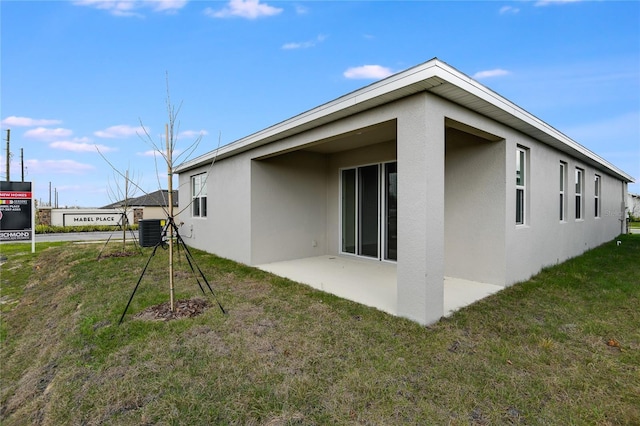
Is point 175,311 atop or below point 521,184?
below

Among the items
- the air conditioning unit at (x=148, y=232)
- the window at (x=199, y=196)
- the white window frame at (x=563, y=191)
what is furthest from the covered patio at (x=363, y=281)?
the air conditioning unit at (x=148, y=232)

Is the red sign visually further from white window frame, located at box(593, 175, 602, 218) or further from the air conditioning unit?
white window frame, located at box(593, 175, 602, 218)

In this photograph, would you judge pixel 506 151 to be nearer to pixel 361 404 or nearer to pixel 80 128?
pixel 361 404

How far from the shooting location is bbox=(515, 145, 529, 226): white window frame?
18.9 feet

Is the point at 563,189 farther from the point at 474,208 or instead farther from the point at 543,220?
the point at 474,208

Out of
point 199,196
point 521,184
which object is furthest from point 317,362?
point 199,196

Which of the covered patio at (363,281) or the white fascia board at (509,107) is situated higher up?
the white fascia board at (509,107)

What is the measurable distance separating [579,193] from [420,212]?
26.9 feet

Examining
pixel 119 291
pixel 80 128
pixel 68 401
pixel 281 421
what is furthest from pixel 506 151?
pixel 80 128

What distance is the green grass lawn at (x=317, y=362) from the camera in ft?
7.04

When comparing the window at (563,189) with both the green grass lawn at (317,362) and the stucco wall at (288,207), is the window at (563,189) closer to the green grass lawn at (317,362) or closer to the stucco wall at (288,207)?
the green grass lawn at (317,362)

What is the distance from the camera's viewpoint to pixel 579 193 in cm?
884

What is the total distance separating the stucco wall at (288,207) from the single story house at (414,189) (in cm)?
3

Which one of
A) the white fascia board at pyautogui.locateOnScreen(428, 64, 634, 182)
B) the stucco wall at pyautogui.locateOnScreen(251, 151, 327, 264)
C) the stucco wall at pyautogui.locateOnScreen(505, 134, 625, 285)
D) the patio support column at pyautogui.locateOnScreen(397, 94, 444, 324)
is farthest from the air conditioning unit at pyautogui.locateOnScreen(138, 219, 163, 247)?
the stucco wall at pyautogui.locateOnScreen(505, 134, 625, 285)
